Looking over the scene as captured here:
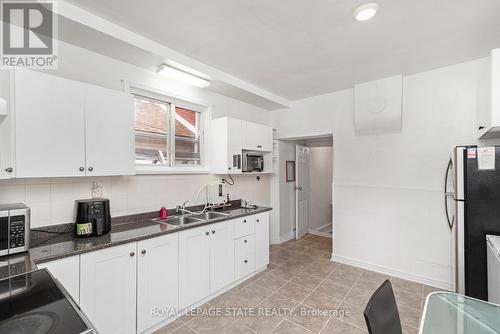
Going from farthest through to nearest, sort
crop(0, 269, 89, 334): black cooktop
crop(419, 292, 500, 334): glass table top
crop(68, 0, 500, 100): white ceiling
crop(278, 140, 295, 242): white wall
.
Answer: crop(278, 140, 295, 242): white wall, crop(68, 0, 500, 100): white ceiling, crop(419, 292, 500, 334): glass table top, crop(0, 269, 89, 334): black cooktop

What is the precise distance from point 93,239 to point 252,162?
87.9 inches

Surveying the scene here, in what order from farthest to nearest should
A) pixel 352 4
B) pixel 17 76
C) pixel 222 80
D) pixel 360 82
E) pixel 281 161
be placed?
pixel 281 161
pixel 360 82
pixel 222 80
pixel 352 4
pixel 17 76

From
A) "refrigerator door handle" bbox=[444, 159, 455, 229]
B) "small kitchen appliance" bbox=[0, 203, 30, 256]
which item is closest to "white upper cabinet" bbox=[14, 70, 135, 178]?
"small kitchen appliance" bbox=[0, 203, 30, 256]

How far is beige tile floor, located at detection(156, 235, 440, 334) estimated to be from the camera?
6.95ft

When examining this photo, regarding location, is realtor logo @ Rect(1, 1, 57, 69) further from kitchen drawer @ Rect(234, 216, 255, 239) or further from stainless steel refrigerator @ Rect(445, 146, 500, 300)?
stainless steel refrigerator @ Rect(445, 146, 500, 300)

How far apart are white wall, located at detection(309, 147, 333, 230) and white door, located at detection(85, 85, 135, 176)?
4.06 metres

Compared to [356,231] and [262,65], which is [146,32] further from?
[356,231]

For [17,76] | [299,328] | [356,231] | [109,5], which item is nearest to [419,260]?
[356,231]

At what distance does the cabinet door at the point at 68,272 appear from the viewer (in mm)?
1541

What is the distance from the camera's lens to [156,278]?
208 centimetres

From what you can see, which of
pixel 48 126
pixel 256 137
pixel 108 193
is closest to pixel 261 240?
pixel 256 137

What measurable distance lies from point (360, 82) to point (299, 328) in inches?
124

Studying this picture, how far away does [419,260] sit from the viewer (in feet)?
9.72

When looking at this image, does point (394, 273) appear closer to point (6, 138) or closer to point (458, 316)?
point (458, 316)
